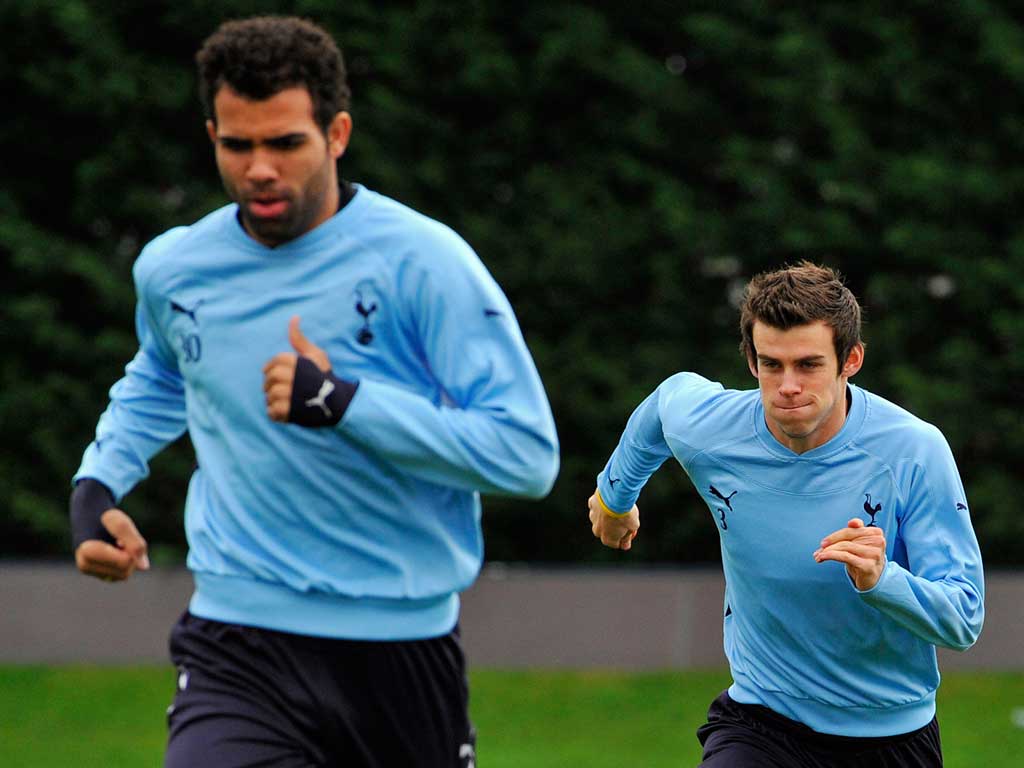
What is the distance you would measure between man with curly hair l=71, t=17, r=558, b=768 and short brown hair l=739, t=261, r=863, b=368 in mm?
931

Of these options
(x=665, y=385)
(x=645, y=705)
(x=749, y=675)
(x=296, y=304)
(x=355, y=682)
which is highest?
(x=296, y=304)

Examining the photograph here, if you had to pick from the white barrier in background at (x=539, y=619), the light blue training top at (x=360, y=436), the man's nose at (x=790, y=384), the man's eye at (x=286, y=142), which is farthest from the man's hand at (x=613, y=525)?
the white barrier in background at (x=539, y=619)

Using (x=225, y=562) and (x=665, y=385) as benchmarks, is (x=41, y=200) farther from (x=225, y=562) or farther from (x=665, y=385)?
(x=225, y=562)

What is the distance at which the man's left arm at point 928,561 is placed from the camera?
3.81 metres

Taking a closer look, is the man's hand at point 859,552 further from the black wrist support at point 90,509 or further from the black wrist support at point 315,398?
the black wrist support at point 90,509

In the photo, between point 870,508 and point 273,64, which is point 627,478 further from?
point 273,64

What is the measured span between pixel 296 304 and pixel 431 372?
292 millimetres

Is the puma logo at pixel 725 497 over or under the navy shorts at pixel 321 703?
over

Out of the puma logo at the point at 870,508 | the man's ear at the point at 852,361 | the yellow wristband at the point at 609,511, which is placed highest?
the man's ear at the point at 852,361

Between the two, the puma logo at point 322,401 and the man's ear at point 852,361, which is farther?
the man's ear at point 852,361

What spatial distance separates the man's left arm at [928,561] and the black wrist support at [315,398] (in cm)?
115

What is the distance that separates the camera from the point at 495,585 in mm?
9453

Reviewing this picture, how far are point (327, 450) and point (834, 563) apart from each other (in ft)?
4.61

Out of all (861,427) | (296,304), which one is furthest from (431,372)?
(861,427)
